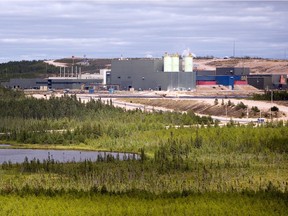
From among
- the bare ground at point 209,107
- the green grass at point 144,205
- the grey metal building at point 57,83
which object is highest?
the grey metal building at point 57,83

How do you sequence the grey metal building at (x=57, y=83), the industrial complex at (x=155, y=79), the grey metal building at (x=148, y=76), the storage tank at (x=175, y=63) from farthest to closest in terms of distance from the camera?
the grey metal building at (x=57, y=83) < the industrial complex at (x=155, y=79) < the storage tank at (x=175, y=63) < the grey metal building at (x=148, y=76)

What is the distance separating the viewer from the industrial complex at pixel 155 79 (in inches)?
5689

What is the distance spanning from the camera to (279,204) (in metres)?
35.4

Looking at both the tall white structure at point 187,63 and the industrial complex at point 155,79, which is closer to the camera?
the industrial complex at point 155,79

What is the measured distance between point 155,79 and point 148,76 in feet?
5.86

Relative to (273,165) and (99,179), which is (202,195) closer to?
(99,179)

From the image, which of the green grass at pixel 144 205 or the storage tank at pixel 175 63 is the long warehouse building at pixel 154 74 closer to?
the storage tank at pixel 175 63

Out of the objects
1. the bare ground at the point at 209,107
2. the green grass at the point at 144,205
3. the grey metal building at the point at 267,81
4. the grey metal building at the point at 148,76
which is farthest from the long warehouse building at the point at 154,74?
the green grass at the point at 144,205

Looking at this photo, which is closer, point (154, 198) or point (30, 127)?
point (154, 198)

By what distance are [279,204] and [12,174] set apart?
19.3 metres

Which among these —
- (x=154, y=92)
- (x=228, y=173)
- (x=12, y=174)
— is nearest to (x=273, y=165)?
(x=228, y=173)

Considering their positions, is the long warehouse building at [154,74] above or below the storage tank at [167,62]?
below

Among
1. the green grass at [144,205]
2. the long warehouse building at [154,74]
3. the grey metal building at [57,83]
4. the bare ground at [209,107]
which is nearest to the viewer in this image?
the green grass at [144,205]

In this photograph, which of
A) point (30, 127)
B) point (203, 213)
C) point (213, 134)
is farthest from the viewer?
point (30, 127)
